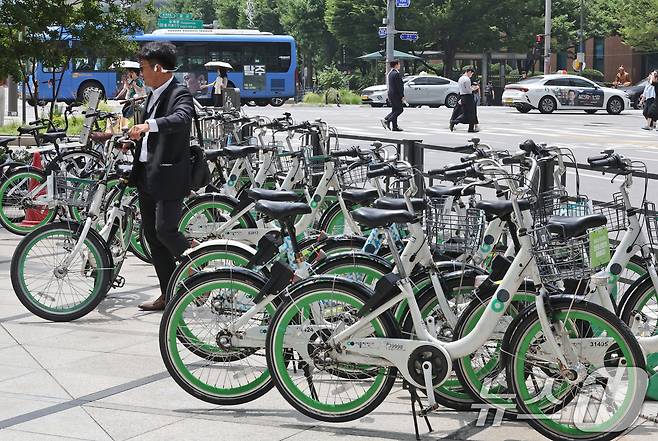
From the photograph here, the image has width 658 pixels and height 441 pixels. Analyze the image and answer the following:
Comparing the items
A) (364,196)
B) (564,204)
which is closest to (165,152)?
(364,196)

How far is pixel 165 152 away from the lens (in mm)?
7465

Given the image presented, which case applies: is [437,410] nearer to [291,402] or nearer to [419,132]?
[291,402]

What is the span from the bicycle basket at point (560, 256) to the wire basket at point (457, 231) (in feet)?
2.64

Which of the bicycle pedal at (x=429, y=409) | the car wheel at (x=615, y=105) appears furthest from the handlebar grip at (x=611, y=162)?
the car wheel at (x=615, y=105)

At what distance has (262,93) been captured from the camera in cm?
5253

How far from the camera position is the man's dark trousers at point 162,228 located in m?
7.54

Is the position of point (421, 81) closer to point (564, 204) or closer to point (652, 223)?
point (564, 204)

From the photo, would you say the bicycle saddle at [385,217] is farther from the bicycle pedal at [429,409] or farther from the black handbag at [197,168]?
the black handbag at [197,168]

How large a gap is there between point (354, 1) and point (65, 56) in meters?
49.9

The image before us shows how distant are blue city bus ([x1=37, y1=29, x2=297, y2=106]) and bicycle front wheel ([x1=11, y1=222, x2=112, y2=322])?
41.3 metres

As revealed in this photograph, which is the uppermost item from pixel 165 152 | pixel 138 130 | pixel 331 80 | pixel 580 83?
pixel 331 80

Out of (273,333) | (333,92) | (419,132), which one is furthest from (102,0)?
(333,92)

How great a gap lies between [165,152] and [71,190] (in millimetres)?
1224

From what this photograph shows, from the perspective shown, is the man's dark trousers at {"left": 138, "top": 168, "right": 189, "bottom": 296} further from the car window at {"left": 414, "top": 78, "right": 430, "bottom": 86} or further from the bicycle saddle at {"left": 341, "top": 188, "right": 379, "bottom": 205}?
the car window at {"left": 414, "top": 78, "right": 430, "bottom": 86}
